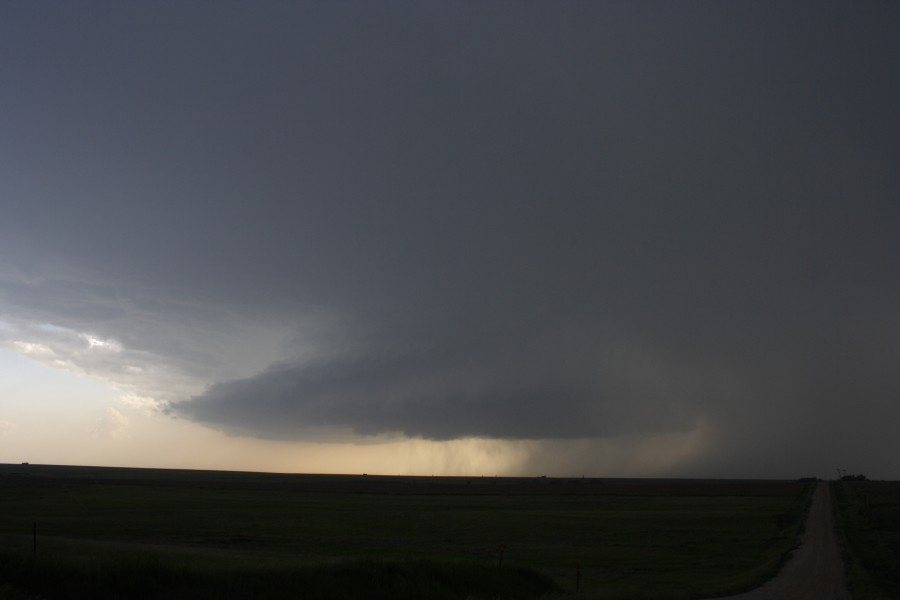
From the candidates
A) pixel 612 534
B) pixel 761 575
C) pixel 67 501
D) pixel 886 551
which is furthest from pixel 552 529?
pixel 67 501

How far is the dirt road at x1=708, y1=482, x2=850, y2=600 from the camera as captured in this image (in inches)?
861

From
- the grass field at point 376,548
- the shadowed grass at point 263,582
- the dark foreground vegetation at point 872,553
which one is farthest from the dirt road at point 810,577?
the shadowed grass at point 263,582

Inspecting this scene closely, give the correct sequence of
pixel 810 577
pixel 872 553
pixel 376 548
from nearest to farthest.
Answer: pixel 810 577 < pixel 872 553 < pixel 376 548

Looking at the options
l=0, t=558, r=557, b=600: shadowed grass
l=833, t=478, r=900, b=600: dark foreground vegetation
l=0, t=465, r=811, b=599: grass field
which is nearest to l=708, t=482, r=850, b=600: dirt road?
l=833, t=478, r=900, b=600: dark foreground vegetation

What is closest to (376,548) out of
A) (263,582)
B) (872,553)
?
(263,582)

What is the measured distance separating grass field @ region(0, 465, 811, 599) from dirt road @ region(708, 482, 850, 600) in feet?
3.31

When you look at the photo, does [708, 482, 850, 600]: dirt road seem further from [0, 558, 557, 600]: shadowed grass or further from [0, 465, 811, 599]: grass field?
[0, 558, 557, 600]: shadowed grass

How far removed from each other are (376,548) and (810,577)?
2410cm

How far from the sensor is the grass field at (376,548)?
704 inches

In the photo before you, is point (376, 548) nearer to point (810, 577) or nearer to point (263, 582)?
point (263, 582)

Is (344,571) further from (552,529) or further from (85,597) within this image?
(552,529)

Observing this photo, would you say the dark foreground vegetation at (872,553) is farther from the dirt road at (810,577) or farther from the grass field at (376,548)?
the grass field at (376,548)

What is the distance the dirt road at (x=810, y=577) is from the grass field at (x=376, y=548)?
1.01m

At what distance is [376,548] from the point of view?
40656 mm
